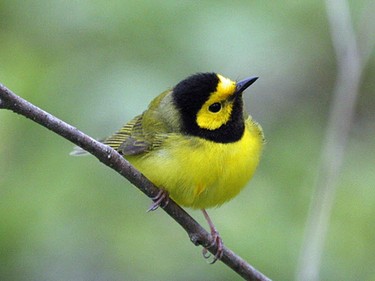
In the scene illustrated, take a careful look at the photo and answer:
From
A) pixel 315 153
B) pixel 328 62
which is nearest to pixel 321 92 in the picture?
pixel 328 62

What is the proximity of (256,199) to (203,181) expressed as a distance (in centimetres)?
121

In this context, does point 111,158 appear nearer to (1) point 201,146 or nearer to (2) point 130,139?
(1) point 201,146

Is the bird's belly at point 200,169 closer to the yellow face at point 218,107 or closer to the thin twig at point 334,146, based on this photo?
the yellow face at point 218,107

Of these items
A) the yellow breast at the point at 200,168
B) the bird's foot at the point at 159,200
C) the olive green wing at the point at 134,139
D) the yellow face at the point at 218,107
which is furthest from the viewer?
A: the olive green wing at the point at 134,139

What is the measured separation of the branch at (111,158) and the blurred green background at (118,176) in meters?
1.05

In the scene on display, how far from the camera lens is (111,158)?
298 centimetres

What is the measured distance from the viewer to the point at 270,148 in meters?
5.44

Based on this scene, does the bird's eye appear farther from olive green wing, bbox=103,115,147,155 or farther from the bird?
olive green wing, bbox=103,115,147,155

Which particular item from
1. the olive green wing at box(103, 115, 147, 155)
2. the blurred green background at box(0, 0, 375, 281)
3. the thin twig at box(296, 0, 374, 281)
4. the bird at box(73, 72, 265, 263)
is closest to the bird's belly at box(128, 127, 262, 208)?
the bird at box(73, 72, 265, 263)

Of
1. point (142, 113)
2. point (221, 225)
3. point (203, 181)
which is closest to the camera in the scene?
point (203, 181)

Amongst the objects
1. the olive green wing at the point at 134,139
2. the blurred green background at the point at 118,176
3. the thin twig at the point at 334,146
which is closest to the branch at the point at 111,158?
the olive green wing at the point at 134,139

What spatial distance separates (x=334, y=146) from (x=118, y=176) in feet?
3.81

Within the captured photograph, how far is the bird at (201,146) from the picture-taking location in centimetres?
368

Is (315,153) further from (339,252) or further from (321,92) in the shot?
(321,92)
